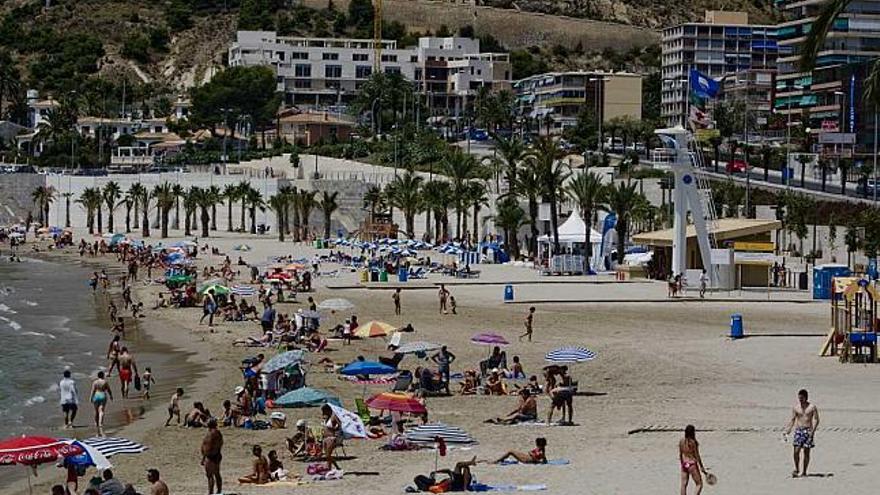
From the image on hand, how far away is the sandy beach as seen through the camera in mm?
20406

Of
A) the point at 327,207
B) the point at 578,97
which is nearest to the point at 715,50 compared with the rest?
the point at 578,97

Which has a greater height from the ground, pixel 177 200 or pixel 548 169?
pixel 548 169

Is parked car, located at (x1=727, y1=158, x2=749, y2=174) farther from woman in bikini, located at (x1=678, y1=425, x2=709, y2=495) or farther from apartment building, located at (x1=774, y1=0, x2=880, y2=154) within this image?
woman in bikini, located at (x1=678, y1=425, x2=709, y2=495)

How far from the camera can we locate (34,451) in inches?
751

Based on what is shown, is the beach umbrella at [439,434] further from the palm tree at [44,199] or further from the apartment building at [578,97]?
the apartment building at [578,97]

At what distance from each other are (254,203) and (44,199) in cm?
2075

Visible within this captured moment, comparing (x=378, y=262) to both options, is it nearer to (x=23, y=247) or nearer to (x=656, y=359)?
(x=656, y=359)

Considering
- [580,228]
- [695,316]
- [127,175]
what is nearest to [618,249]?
[580,228]

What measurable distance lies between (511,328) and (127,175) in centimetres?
7341

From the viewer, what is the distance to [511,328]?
41.0 metres

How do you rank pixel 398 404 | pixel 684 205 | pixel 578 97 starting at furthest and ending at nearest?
pixel 578 97, pixel 684 205, pixel 398 404

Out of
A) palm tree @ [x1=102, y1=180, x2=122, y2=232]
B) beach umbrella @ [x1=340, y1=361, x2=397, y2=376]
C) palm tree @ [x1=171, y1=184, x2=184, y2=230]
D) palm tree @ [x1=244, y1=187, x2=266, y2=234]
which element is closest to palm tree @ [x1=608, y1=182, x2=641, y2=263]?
beach umbrella @ [x1=340, y1=361, x2=397, y2=376]

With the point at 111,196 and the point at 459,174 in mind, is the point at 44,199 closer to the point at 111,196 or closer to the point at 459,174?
the point at 111,196

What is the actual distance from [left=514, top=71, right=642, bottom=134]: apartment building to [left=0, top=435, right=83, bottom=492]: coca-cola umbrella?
126 m
